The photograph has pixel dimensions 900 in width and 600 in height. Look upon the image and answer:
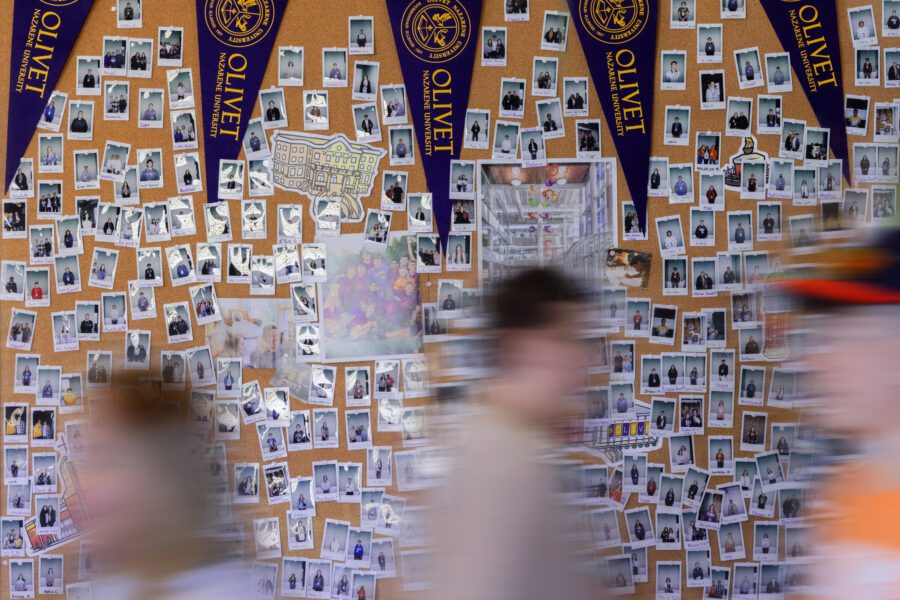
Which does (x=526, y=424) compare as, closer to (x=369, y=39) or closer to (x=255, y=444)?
(x=255, y=444)

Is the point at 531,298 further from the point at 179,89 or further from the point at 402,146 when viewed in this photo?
the point at 179,89

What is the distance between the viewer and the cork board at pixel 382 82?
2896 mm

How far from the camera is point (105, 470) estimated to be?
5.41 ft

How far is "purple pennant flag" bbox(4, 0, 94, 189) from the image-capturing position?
288cm

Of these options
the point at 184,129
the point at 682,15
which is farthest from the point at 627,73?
the point at 184,129

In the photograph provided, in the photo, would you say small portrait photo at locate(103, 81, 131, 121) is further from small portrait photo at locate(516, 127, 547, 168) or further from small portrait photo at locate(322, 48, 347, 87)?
small portrait photo at locate(516, 127, 547, 168)

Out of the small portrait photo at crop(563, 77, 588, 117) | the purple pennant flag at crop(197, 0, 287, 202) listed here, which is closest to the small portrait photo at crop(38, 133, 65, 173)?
the purple pennant flag at crop(197, 0, 287, 202)

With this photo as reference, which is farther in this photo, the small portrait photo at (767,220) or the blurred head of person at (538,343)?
the small portrait photo at (767,220)

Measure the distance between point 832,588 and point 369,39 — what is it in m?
2.41

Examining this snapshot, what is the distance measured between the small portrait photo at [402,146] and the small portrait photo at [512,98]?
354 millimetres

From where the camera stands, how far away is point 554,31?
9.54 feet

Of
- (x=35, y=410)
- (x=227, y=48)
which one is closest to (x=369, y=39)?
(x=227, y=48)

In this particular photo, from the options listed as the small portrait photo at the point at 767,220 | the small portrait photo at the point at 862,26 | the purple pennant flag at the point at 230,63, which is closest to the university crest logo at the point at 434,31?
the purple pennant flag at the point at 230,63

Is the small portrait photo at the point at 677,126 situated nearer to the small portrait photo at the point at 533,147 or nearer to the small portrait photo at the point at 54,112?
the small portrait photo at the point at 533,147
